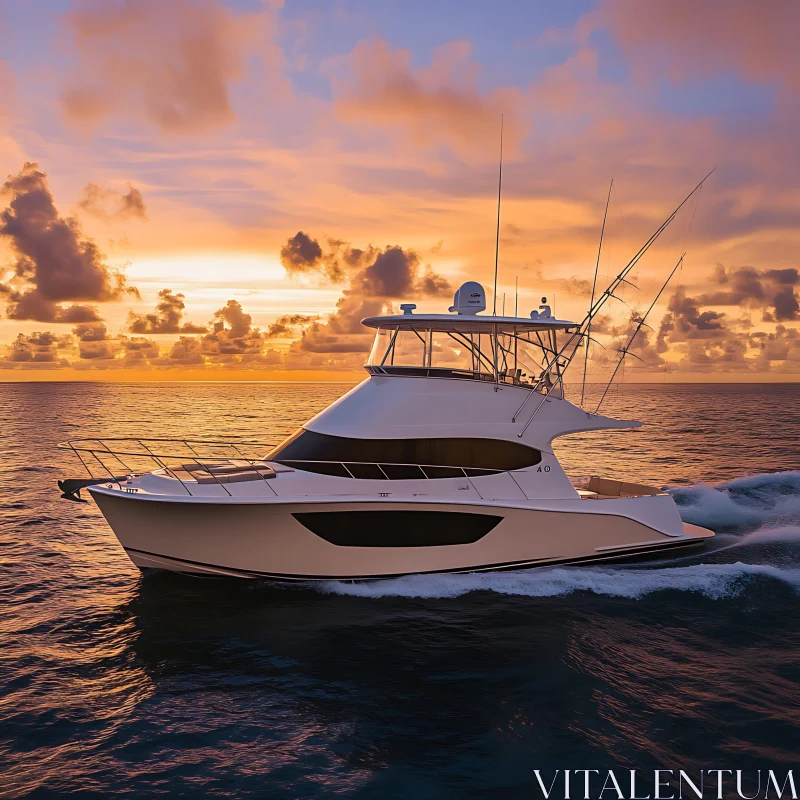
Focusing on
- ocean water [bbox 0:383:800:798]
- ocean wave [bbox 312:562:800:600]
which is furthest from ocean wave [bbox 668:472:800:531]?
ocean wave [bbox 312:562:800:600]

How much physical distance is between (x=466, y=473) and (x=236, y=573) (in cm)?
428

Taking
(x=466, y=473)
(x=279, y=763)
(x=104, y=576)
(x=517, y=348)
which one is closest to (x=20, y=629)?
(x=104, y=576)

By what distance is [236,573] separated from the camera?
1030cm

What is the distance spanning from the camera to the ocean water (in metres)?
6.25

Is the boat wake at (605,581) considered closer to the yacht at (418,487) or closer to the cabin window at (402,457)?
the yacht at (418,487)

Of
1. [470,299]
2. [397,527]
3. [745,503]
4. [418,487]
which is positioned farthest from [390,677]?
[745,503]

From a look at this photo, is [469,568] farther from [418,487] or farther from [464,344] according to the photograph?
[464,344]

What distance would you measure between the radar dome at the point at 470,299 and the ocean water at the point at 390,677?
16.6ft

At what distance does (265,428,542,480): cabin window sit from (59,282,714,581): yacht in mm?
21

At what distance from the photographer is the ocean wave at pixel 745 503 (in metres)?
16.1

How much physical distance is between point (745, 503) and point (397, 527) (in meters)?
13.3

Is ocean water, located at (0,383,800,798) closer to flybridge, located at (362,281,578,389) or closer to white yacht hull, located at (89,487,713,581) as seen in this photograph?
white yacht hull, located at (89,487,713,581)

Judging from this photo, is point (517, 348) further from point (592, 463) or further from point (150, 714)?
point (592, 463)

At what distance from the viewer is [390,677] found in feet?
25.8
